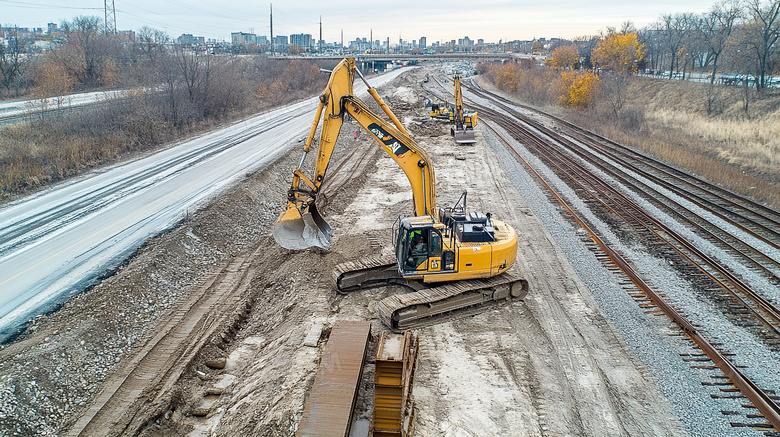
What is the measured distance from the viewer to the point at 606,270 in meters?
16.2

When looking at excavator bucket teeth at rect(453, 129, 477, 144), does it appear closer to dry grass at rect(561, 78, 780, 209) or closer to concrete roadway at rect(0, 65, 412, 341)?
dry grass at rect(561, 78, 780, 209)

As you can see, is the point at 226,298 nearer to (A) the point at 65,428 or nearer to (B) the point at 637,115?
(A) the point at 65,428

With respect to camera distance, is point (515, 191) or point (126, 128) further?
point (126, 128)

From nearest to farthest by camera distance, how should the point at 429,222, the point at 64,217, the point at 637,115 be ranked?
the point at 429,222 → the point at 64,217 → the point at 637,115

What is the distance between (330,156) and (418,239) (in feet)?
10.7

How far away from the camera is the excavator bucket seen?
45.1ft

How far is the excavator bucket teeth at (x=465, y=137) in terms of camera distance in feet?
117

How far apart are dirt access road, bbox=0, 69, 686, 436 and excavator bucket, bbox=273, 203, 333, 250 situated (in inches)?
63.6

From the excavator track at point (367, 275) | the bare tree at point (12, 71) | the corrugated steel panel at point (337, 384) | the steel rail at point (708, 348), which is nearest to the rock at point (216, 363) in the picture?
the corrugated steel panel at point (337, 384)

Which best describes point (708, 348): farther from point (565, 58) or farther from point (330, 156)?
point (565, 58)

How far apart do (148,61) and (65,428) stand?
49.4m

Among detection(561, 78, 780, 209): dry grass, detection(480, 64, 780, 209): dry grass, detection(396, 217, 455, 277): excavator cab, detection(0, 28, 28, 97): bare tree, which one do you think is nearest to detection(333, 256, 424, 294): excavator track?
detection(396, 217, 455, 277): excavator cab

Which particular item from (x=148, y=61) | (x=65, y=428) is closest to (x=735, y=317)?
(x=65, y=428)

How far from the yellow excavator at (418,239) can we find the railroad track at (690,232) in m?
4.63
